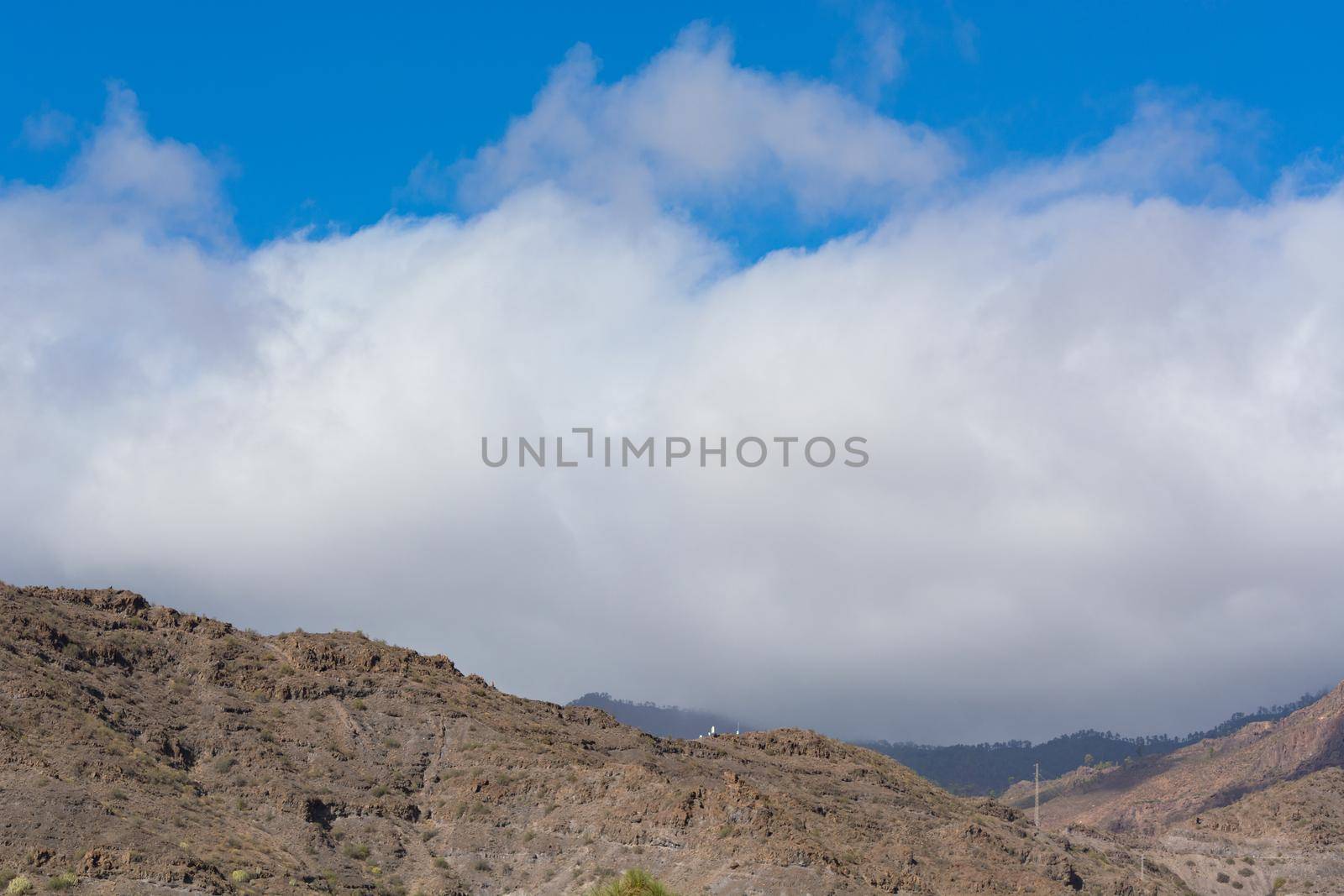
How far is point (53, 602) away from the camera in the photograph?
88.1 metres

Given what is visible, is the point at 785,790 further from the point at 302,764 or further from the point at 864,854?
the point at 302,764

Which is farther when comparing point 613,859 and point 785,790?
point 785,790

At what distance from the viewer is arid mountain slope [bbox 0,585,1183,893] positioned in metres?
63.4

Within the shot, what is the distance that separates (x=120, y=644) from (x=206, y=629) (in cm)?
691

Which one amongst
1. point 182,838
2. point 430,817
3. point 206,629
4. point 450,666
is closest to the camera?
point 182,838

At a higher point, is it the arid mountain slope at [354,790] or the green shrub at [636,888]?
the arid mountain slope at [354,790]

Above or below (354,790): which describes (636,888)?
below

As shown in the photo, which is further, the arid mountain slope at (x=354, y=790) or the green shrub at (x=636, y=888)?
the arid mountain slope at (x=354, y=790)

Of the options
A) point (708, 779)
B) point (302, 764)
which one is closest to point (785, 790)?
point (708, 779)

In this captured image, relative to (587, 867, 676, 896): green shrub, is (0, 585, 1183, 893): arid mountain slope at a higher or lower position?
higher

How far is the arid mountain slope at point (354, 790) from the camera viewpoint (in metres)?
63.4

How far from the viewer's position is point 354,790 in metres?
78.0

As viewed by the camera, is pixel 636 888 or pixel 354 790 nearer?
pixel 636 888

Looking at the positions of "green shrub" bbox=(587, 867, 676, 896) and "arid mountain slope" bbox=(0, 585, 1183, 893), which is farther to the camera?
"arid mountain slope" bbox=(0, 585, 1183, 893)
